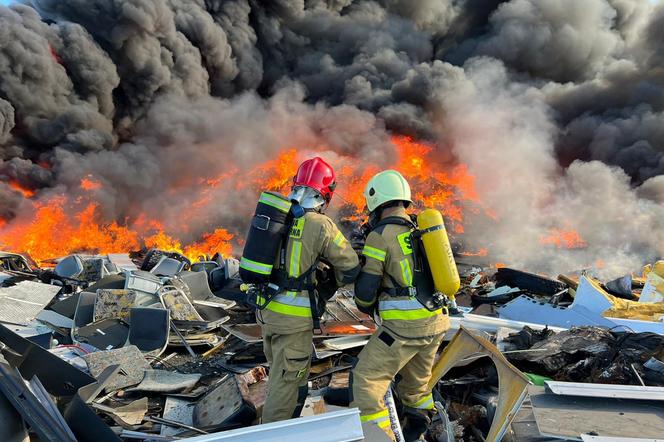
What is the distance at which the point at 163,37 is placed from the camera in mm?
22031

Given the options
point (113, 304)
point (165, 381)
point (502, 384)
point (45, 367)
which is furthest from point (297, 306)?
point (113, 304)

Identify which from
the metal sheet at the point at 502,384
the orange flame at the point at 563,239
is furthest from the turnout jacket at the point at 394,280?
the orange flame at the point at 563,239

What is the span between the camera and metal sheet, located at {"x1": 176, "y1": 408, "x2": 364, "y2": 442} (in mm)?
1837

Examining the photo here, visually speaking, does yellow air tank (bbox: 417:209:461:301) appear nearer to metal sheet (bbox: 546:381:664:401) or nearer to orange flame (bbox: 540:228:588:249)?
metal sheet (bbox: 546:381:664:401)

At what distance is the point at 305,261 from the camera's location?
3.00 metres

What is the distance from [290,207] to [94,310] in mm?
3734

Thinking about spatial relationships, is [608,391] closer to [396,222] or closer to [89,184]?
[396,222]

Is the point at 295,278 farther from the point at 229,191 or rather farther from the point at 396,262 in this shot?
the point at 229,191

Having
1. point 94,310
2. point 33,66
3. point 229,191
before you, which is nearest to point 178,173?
point 229,191

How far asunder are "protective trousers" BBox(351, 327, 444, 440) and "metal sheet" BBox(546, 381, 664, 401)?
0.81 metres

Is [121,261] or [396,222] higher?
[396,222]

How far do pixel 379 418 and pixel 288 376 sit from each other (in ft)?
2.21

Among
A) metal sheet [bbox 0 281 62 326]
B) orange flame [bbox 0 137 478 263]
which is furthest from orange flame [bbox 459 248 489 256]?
metal sheet [bbox 0 281 62 326]

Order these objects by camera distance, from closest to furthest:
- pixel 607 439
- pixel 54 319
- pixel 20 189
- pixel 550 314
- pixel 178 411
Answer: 1. pixel 607 439
2. pixel 178 411
3. pixel 54 319
4. pixel 550 314
5. pixel 20 189
